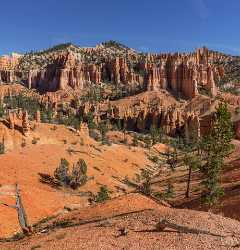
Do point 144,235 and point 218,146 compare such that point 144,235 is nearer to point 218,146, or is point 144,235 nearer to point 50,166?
point 218,146

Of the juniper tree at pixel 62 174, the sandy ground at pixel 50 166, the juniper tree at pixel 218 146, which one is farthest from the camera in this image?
the juniper tree at pixel 62 174

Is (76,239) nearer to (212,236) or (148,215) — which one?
(148,215)

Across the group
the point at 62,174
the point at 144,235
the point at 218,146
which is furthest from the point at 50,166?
the point at 144,235

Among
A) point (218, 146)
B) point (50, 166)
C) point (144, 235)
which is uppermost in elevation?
point (218, 146)

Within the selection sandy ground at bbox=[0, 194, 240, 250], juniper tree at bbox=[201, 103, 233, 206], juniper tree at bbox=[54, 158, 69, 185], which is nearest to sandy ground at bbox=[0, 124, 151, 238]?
juniper tree at bbox=[54, 158, 69, 185]

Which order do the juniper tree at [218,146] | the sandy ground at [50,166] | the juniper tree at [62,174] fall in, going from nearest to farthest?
the juniper tree at [218,146]
the sandy ground at [50,166]
the juniper tree at [62,174]

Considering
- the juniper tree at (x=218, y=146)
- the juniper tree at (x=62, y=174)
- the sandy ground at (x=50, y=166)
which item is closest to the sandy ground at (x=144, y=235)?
the sandy ground at (x=50, y=166)

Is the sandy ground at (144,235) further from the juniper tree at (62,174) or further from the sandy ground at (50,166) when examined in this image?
the juniper tree at (62,174)

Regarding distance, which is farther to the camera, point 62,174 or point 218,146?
point 62,174

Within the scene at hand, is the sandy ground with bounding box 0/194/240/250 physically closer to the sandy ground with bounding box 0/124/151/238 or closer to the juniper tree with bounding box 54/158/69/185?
the sandy ground with bounding box 0/124/151/238

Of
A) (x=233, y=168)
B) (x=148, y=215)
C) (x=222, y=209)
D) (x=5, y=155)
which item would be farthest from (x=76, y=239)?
(x=233, y=168)

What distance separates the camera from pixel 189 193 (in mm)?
57156

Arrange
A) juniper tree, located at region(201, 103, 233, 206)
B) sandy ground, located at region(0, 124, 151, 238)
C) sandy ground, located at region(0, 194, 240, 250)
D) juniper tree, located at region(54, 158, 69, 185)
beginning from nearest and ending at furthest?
sandy ground, located at region(0, 194, 240, 250) < juniper tree, located at region(201, 103, 233, 206) < sandy ground, located at region(0, 124, 151, 238) < juniper tree, located at region(54, 158, 69, 185)

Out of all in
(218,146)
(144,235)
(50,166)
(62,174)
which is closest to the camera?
(144,235)
